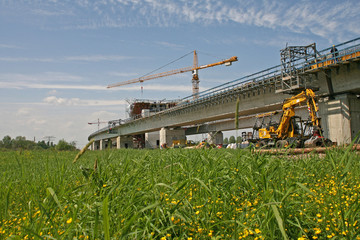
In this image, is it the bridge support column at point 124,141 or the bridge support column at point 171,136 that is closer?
the bridge support column at point 171,136

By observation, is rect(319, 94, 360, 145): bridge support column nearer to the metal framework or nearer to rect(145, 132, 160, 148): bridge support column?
the metal framework

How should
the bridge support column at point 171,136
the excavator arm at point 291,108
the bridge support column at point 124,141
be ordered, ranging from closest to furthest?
the excavator arm at point 291,108
the bridge support column at point 171,136
the bridge support column at point 124,141

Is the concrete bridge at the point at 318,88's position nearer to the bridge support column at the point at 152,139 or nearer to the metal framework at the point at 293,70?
Answer: the metal framework at the point at 293,70

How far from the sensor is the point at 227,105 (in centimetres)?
3506

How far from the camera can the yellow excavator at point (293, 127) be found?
62.3ft

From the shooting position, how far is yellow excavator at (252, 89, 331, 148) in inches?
748

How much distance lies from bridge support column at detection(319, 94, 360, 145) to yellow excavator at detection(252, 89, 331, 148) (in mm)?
2811

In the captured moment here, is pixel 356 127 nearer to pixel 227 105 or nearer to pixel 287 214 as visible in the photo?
pixel 227 105

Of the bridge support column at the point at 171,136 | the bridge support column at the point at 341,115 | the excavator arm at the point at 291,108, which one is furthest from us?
the bridge support column at the point at 171,136

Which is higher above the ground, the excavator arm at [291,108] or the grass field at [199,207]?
the excavator arm at [291,108]

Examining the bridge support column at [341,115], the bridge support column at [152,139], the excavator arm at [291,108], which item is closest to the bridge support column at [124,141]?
the bridge support column at [152,139]

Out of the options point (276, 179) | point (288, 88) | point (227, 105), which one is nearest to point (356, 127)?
point (288, 88)

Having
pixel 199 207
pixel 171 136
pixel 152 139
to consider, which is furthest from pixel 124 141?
pixel 199 207

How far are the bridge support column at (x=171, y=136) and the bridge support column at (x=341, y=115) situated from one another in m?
29.9
